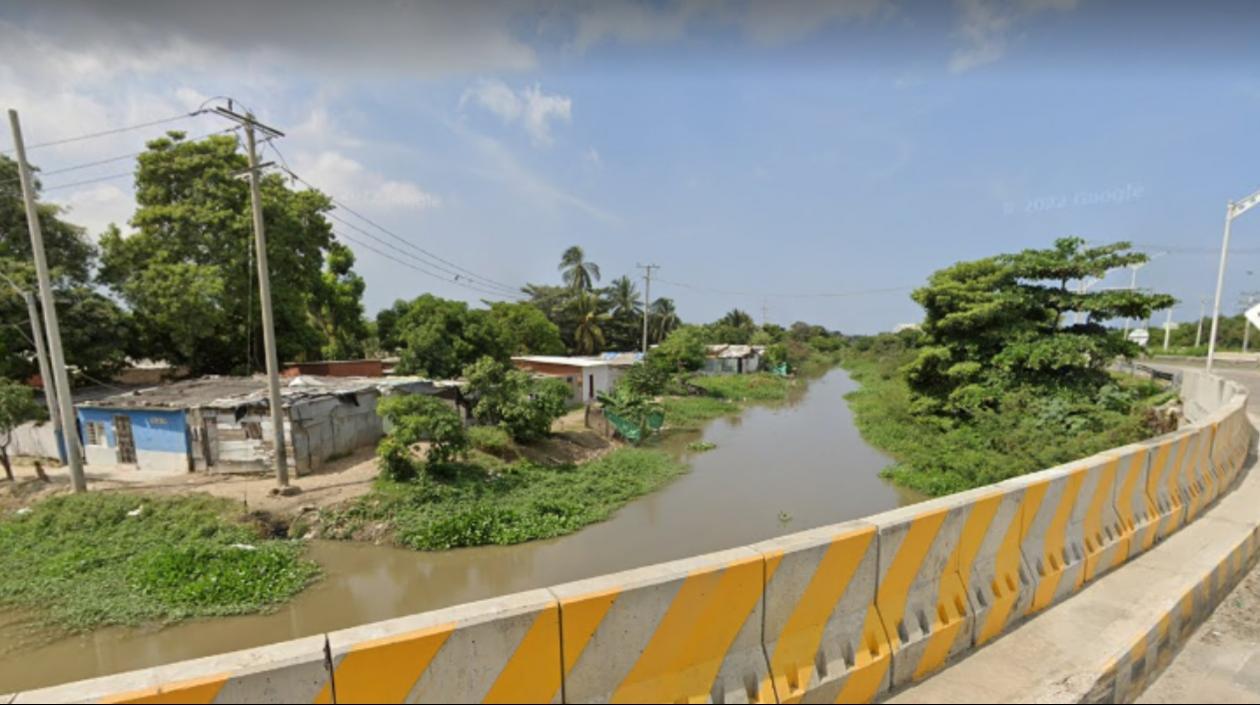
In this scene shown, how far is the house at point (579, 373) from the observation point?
78.5ft

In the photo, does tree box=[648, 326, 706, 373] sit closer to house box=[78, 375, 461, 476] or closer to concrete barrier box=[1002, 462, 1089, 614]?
house box=[78, 375, 461, 476]

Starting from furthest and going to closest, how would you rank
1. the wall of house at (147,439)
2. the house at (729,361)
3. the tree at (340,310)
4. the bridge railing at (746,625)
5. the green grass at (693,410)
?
the house at (729,361), the tree at (340,310), the green grass at (693,410), the wall of house at (147,439), the bridge railing at (746,625)

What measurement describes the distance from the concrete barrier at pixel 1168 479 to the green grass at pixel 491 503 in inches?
336

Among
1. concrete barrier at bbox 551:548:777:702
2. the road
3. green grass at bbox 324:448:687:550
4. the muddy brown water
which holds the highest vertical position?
concrete barrier at bbox 551:548:777:702

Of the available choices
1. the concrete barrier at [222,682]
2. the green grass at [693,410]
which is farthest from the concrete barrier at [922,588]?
the green grass at [693,410]

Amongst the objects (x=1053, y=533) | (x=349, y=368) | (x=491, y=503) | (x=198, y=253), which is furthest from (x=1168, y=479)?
(x=349, y=368)

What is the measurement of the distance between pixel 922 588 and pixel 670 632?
5.70ft

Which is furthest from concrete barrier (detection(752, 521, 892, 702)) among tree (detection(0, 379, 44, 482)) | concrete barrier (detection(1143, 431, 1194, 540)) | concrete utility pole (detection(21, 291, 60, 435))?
concrete utility pole (detection(21, 291, 60, 435))

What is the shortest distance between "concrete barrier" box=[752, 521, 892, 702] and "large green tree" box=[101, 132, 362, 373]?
2020 cm

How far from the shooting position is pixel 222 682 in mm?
1759

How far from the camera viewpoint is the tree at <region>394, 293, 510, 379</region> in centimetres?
2247

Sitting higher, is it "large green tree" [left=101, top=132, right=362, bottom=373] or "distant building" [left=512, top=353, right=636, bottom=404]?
"large green tree" [left=101, top=132, right=362, bottom=373]

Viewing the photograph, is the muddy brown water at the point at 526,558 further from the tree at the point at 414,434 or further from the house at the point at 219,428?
the house at the point at 219,428

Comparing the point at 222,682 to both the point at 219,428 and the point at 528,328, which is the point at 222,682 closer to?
the point at 219,428
